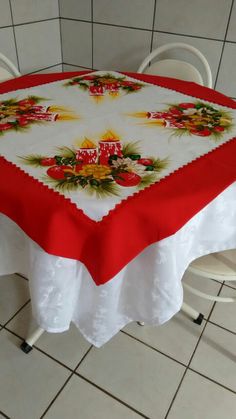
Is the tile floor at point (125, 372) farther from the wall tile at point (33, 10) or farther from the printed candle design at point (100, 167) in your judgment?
the wall tile at point (33, 10)

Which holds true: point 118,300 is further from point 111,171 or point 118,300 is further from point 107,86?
point 107,86

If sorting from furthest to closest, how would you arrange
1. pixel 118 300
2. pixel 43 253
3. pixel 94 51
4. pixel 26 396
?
1. pixel 94 51
2. pixel 26 396
3. pixel 118 300
4. pixel 43 253

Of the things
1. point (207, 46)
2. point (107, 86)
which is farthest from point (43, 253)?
point (207, 46)

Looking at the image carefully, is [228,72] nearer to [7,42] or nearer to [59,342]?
[7,42]

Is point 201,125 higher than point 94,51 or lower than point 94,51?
higher

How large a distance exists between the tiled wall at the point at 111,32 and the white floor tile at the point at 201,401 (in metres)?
1.39

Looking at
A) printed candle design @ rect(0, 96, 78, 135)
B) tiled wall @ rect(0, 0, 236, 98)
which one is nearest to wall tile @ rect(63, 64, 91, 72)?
tiled wall @ rect(0, 0, 236, 98)

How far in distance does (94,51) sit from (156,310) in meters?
1.81

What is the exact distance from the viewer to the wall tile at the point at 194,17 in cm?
163

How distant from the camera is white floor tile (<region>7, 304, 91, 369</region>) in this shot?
3.89 feet

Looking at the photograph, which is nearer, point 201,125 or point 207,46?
point 201,125

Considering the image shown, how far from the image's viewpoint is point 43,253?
66 centimetres

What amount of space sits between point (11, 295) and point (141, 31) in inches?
60.4

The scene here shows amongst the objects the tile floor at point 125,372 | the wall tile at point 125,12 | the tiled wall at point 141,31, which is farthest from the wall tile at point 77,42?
the tile floor at point 125,372
